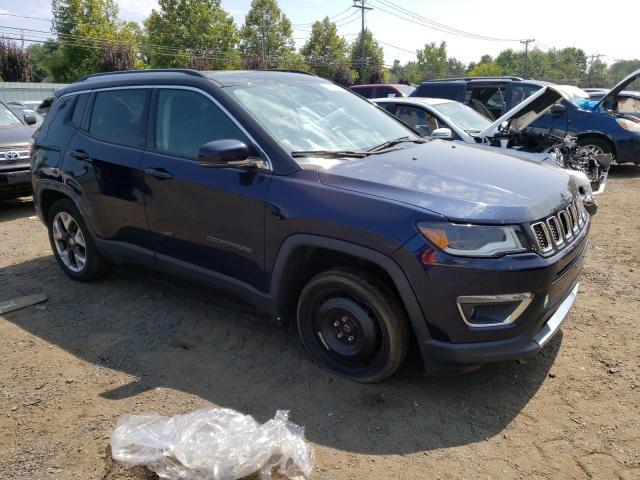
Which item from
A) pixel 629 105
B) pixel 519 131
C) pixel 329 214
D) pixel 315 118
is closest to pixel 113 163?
pixel 315 118

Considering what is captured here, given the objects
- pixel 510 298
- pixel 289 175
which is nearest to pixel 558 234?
pixel 510 298

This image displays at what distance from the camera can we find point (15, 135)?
787cm

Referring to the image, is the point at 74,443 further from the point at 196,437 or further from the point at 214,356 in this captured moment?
the point at 214,356

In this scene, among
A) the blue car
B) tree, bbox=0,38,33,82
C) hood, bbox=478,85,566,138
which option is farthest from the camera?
tree, bbox=0,38,33,82

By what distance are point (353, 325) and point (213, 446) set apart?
104 centimetres

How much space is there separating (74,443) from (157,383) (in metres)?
0.60

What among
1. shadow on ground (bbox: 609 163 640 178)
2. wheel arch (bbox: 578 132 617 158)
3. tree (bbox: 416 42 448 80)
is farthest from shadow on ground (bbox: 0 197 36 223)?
tree (bbox: 416 42 448 80)

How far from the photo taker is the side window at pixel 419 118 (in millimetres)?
7852

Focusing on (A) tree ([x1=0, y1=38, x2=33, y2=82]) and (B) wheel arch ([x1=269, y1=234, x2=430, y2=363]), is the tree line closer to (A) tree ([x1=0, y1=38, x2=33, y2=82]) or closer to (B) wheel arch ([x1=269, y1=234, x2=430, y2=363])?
(A) tree ([x1=0, y1=38, x2=33, y2=82])

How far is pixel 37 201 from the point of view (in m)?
5.01

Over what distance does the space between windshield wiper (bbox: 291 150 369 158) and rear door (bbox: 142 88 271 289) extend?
0.24 meters

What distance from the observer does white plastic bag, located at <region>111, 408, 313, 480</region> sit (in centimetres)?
237

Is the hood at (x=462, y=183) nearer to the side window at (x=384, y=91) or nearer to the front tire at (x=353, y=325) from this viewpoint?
the front tire at (x=353, y=325)

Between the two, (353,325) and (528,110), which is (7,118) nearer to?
(528,110)
